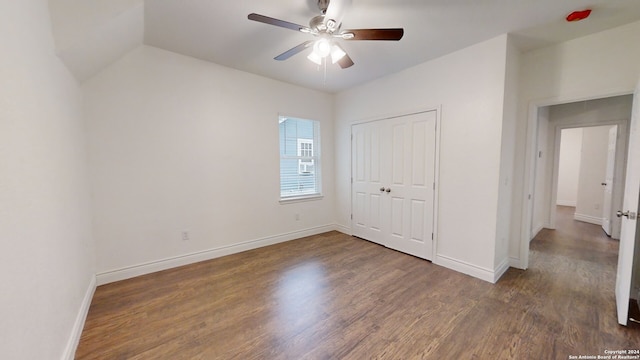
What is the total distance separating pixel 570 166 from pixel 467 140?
6571 mm

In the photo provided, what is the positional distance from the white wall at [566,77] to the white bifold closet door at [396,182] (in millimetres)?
991

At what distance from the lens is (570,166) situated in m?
6.59

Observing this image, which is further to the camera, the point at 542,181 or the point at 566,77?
the point at 542,181

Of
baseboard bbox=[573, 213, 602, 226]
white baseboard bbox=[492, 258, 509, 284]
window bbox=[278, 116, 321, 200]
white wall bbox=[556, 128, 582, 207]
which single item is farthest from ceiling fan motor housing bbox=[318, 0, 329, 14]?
white wall bbox=[556, 128, 582, 207]

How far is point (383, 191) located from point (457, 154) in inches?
47.4

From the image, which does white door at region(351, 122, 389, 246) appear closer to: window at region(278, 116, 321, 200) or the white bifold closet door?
the white bifold closet door

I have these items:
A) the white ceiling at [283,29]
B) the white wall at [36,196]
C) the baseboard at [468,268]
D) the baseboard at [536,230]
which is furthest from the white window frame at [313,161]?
the baseboard at [536,230]

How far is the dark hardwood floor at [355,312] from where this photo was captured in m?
1.67

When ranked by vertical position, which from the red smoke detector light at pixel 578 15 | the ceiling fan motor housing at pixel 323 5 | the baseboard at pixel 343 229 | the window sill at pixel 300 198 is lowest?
the baseboard at pixel 343 229

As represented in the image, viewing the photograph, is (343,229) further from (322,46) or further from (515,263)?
(322,46)

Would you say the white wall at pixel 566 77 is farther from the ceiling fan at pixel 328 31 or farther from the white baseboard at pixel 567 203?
the white baseboard at pixel 567 203

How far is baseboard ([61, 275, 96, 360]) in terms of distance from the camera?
1518 mm

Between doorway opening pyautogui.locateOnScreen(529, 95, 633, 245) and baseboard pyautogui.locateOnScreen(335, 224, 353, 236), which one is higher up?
doorway opening pyautogui.locateOnScreen(529, 95, 633, 245)

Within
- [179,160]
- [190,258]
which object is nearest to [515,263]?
[190,258]
